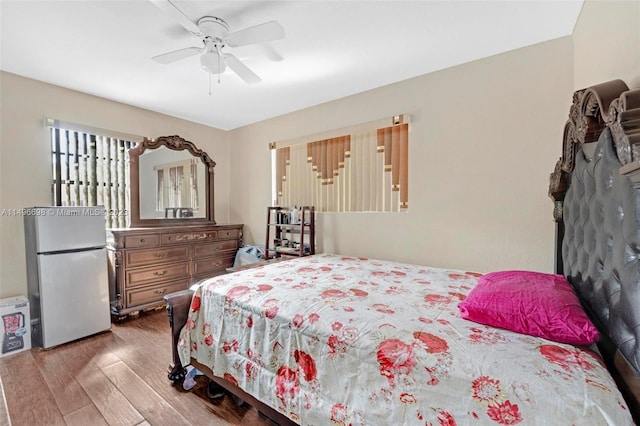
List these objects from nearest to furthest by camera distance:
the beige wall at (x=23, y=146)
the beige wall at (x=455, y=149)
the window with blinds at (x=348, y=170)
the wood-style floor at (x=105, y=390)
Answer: the wood-style floor at (x=105, y=390) < the beige wall at (x=455, y=149) < the beige wall at (x=23, y=146) < the window with blinds at (x=348, y=170)

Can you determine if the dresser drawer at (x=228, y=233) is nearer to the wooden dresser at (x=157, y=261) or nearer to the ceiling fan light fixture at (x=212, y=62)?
the wooden dresser at (x=157, y=261)

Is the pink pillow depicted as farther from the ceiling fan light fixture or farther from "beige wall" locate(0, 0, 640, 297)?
the ceiling fan light fixture

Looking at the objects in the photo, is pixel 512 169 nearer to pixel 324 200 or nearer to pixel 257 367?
pixel 324 200

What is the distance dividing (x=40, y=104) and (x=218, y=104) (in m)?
1.65

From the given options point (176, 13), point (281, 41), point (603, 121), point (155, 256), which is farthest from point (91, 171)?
point (603, 121)

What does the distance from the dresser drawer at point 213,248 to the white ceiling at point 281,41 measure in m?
1.85

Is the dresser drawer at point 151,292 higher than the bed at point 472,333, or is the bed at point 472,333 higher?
the bed at point 472,333

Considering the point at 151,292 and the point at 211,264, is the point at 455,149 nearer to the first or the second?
the point at 211,264

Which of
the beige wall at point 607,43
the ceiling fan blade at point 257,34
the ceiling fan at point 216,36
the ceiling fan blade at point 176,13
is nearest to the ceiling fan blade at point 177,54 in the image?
the ceiling fan at point 216,36

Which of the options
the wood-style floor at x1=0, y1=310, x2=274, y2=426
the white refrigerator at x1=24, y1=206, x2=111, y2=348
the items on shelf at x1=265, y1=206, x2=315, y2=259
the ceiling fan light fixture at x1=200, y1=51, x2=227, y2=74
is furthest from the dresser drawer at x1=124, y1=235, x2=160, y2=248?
the ceiling fan light fixture at x1=200, y1=51, x2=227, y2=74

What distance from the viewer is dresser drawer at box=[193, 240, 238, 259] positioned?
3494 mm

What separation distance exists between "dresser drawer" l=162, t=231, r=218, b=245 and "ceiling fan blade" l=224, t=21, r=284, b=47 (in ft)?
7.76

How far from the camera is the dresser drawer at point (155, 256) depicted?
2.94 m

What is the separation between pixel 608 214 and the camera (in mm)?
1028
